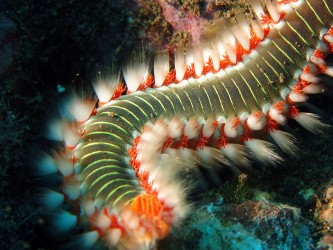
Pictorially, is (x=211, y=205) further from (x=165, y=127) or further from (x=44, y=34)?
(x=44, y=34)

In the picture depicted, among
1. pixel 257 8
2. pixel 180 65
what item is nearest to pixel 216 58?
pixel 180 65

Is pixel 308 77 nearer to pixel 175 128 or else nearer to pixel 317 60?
pixel 317 60

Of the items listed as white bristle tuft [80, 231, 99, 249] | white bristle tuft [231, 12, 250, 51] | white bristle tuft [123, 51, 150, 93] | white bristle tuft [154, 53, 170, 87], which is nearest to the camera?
white bristle tuft [80, 231, 99, 249]

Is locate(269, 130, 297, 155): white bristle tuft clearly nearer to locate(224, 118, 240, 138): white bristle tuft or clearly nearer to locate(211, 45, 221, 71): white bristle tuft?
locate(224, 118, 240, 138): white bristle tuft

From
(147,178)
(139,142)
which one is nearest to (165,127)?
(139,142)

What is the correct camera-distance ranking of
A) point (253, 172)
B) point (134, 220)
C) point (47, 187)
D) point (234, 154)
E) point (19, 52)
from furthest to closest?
point (253, 172) < point (234, 154) < point (19, 52) < point (47, 187) < point (134, 220)

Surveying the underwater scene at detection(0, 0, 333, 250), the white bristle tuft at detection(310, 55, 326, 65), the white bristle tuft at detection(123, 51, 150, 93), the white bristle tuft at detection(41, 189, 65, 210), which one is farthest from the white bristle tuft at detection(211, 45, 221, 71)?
the white bristle tuft at detection(41, 189, 65, 210)
